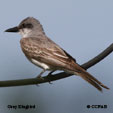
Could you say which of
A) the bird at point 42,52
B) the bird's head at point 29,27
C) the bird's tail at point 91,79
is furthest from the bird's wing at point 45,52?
the bird's tail at point 91,79

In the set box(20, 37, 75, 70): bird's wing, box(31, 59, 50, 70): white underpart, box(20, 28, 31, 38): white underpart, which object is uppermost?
box(20, 28, 31, 38): white underpart

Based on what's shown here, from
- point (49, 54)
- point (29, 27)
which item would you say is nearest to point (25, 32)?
point (29, 27)

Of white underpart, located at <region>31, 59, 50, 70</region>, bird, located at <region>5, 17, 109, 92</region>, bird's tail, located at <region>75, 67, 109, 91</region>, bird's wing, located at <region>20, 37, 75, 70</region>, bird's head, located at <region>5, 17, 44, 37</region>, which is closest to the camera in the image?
bird's tail, located at <region>75, 67, 109, 91</region>

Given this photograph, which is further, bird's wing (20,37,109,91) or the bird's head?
the bird's head

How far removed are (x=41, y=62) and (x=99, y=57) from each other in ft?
5.88

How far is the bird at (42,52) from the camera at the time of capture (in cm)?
307

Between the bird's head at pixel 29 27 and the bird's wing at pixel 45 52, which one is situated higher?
the bird's head at pixel 29 27

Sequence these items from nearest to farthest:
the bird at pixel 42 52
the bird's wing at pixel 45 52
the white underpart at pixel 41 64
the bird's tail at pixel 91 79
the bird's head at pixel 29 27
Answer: the bird's tail at pixel 91 79, the bird at pixel 42 52, the bird's wing at pixel 45 52, the white underpart at pixel 41 64, the bird's head at pixel 29 27

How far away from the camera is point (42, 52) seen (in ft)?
12.5

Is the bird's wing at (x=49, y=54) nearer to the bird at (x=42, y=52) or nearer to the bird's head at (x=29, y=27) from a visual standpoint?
the bird at (x=42, y=52)

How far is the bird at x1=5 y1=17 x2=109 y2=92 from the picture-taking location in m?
3.07

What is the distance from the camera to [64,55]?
350 cm

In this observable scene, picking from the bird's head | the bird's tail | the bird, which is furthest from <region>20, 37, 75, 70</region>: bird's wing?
the bird's tail

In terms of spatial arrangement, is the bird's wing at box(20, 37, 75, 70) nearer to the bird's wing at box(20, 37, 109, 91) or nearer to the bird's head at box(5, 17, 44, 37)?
the bird's wing at box(20, 37, 109, 91)
